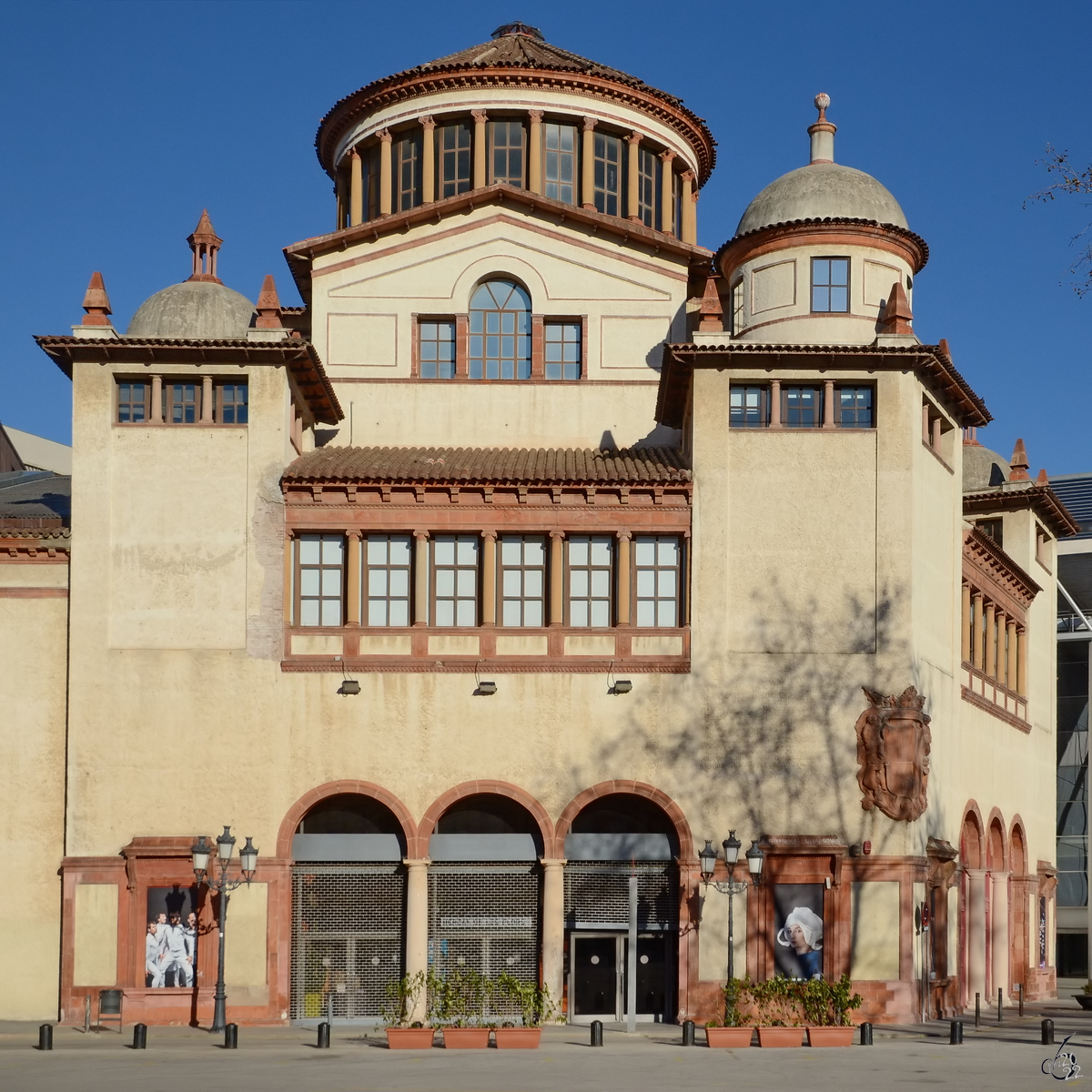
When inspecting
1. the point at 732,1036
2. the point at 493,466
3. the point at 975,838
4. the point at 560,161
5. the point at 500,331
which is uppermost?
the point at 560,161

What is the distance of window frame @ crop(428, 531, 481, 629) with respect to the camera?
4241 centimetres

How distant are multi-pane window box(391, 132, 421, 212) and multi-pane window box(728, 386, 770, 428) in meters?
13.8

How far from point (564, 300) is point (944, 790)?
16055 millimetres

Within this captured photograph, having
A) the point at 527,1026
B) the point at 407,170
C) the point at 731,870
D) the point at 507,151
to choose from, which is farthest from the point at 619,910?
the point at 407,170

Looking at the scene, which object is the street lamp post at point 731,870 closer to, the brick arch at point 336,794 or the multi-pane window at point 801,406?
the brick arch at point 336,794

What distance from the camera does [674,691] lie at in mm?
41688

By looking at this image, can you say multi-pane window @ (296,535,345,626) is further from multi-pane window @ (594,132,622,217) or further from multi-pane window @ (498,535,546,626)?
multi-pane window @ (594,132,622,217)

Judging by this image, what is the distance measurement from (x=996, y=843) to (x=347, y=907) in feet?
66.6

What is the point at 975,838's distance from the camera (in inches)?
1930

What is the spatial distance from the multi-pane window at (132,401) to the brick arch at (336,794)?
9.67 meters

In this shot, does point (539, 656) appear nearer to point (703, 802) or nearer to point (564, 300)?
point (703, 802)

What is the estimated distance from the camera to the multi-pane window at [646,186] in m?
53.4

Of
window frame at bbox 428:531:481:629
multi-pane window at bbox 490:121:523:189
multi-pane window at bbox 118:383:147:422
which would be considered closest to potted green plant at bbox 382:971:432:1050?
window frame at bbox 428:531:481:629

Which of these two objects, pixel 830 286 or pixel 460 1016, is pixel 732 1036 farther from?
pixel 830 286
